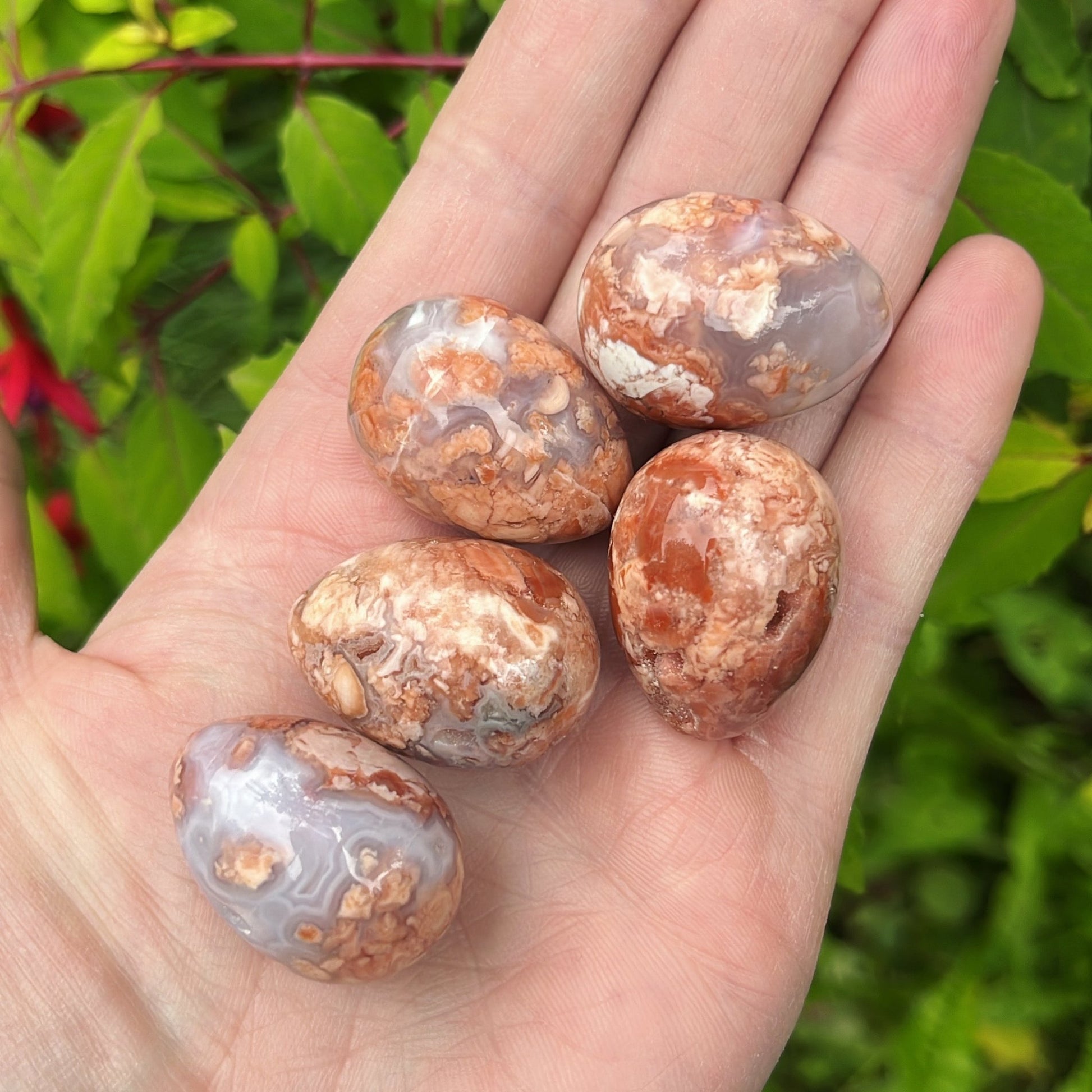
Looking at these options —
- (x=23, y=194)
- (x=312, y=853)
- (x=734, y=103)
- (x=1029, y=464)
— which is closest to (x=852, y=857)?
(x=1029, y=464)

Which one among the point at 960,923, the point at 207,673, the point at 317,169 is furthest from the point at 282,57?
the point at 960,923

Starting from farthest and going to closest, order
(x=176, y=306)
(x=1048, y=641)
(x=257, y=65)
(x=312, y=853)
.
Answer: (x=1048, y=641) → (x=176, y=306) → (x=257, y=65) → (x=312, y=853)

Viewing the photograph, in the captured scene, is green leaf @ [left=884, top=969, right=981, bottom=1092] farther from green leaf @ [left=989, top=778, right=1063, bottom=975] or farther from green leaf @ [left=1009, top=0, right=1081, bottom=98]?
green leaf @ [left=1009, top=0, right=1081, bottom=98]

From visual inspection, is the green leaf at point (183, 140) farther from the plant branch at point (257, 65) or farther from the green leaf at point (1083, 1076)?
the green leaf at point (1083, 1076)

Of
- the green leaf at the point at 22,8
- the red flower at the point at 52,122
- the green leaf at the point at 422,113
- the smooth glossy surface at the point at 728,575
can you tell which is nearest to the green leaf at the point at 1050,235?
the smooth glossy surface at the point at 728,575

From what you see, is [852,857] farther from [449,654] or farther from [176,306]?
[176,306]

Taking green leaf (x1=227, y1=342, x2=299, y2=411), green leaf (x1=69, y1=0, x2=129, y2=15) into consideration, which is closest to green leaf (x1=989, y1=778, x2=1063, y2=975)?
green leaf (x1=227, y1=342, x2=299, y2=411)

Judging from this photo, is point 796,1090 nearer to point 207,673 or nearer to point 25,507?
point 207,673
